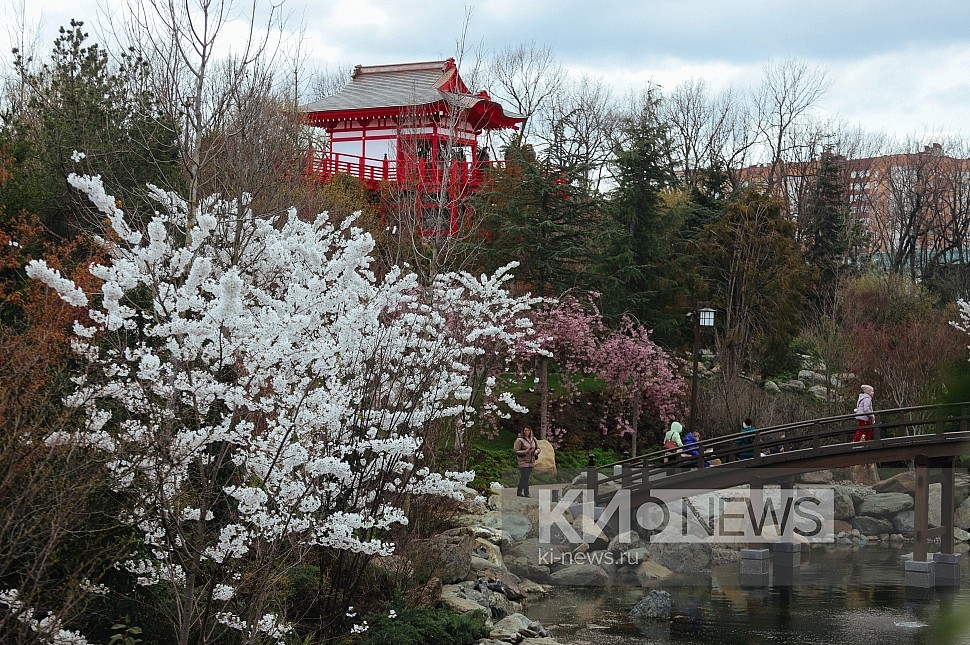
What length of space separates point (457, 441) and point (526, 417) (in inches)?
346

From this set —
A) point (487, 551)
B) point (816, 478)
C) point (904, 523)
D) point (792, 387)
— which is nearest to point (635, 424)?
point (816, 478)

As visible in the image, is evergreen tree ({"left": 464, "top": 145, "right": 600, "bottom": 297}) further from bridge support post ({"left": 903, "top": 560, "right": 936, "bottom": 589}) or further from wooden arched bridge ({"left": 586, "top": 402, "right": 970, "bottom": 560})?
bridge support post ({"left": 903, "top": 560, "right": 936, "bottom": 589})

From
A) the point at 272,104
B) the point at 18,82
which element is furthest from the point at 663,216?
the point at 18,82

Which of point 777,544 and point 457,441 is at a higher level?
point 457,441

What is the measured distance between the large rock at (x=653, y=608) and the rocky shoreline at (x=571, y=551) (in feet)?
0.05

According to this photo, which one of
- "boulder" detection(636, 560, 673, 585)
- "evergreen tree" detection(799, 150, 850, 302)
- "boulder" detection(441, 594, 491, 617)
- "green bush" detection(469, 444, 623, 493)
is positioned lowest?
"boulder" detection(636, 560, 673, 585)

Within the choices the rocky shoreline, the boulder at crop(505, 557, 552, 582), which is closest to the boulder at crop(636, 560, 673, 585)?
the rocky shoreline

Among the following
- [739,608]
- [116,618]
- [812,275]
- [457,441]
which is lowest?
[739,608]

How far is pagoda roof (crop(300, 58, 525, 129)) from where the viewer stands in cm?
2869

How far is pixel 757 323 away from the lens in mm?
29297

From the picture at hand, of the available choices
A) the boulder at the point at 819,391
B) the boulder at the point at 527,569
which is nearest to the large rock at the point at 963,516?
the boulder at the point at 819,391

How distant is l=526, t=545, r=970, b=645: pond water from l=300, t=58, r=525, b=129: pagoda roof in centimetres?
1546

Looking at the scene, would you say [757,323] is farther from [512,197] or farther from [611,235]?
[512,197]

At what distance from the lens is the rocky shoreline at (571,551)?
1269cm
